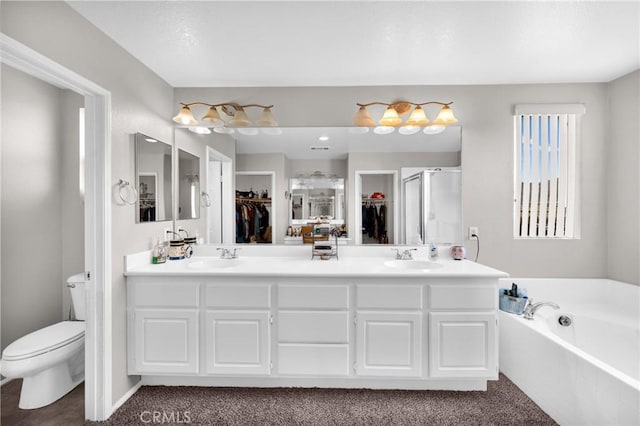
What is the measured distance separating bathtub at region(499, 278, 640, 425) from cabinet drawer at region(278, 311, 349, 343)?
122cm

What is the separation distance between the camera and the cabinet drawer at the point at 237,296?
201cm

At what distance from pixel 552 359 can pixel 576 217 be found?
143 cm

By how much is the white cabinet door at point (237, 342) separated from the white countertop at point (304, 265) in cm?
29

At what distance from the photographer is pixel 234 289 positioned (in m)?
2.02

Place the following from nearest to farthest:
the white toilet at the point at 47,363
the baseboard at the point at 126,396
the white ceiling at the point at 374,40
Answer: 1. the white ceiling at the point at 374,40
2. the white toilet at the point at 47,363
3. the baseboard at the point at 126,396

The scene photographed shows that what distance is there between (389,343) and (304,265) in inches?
30.6

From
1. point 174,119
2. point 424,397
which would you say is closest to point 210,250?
point 174,119

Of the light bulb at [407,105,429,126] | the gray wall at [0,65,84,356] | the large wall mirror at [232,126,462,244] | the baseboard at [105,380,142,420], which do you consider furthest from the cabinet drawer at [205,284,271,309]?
the light bulb at [407,105,429,126]

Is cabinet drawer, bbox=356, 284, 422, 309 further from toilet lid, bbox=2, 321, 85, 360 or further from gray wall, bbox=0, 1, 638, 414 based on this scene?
toilet lid, bbox=2, 321, 85, 360

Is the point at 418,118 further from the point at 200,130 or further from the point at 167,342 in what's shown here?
the point at 167,342

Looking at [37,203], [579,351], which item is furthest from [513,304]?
[37,203]

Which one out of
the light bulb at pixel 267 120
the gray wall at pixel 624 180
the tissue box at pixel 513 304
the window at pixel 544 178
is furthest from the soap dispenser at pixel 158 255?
the gray wall at pixel 624 180

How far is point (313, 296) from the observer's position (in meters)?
2.00

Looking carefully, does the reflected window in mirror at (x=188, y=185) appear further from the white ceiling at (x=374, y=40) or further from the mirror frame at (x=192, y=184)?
the white ceiling at (x=374, y=40)
